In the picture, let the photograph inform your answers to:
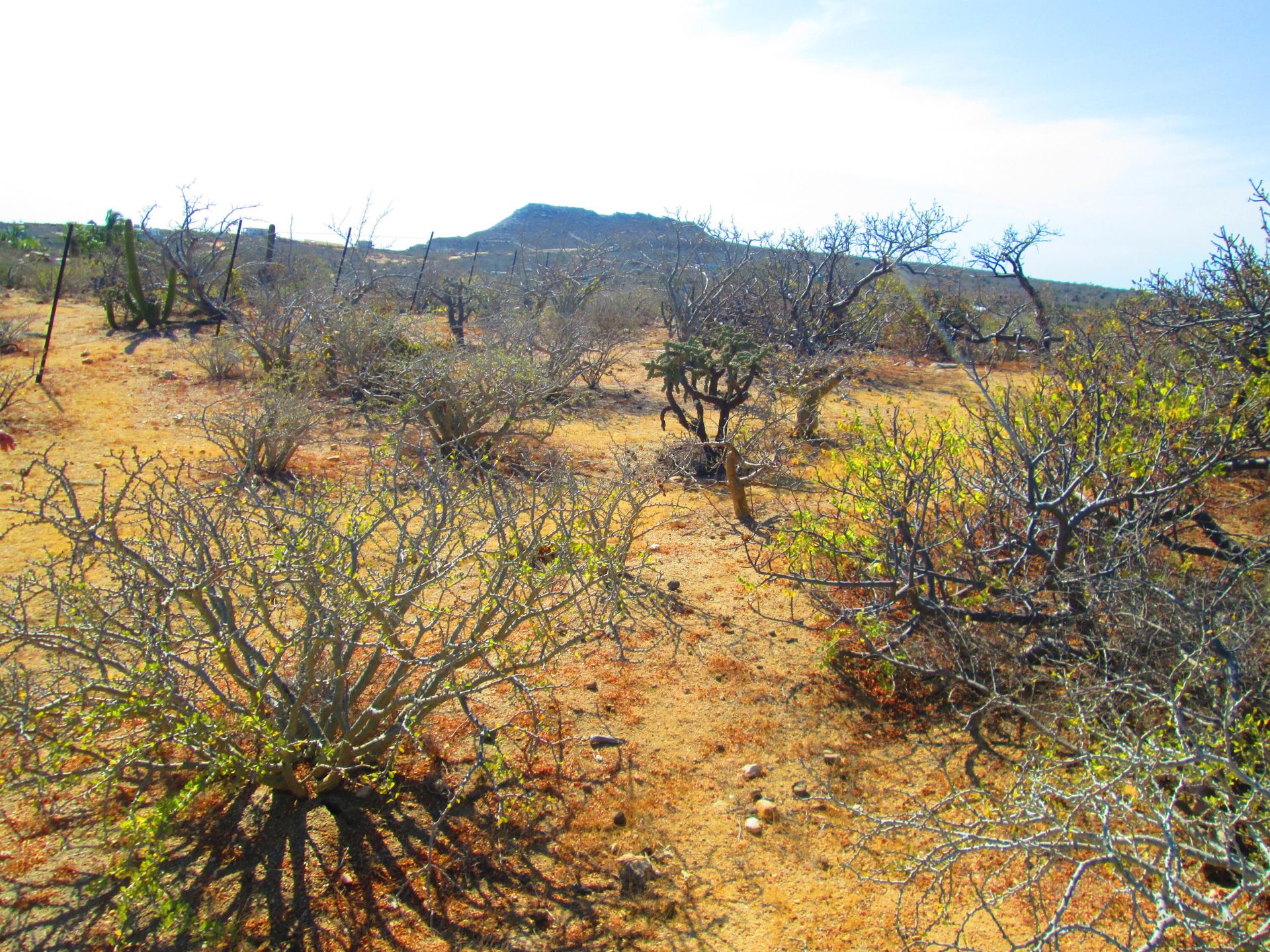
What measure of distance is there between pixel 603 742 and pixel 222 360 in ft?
29.9

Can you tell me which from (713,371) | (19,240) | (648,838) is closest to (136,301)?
(713,371)

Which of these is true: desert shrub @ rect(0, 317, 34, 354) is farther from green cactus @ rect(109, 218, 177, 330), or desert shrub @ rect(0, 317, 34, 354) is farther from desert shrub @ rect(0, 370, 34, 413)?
green cactus @ rect(109, 218, 177, 330)

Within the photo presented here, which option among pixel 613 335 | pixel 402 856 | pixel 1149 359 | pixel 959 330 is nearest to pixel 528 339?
pixel 613 335

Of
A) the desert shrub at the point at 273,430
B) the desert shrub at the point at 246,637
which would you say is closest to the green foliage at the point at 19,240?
the desert shrub at the point at 273,430

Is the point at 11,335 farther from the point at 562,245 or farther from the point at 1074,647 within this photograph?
the point at 562,245

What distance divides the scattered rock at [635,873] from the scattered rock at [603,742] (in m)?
0.72

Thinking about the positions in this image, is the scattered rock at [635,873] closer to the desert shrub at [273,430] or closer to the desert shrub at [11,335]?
the desert shrub at [273,430]

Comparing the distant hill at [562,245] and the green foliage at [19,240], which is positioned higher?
the distant hill at [562,245]

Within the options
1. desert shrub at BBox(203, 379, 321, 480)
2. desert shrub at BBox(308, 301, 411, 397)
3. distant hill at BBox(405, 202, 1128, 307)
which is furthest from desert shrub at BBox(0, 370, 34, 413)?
distant hill at BBox(405, 202, 1128, 307)

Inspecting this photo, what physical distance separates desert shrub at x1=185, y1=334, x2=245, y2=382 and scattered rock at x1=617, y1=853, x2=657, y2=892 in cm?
966

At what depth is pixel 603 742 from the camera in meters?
3.67

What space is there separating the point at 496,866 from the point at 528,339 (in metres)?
7.30

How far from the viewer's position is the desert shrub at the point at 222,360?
34.5 feet

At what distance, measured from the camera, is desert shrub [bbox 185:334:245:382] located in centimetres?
1052
